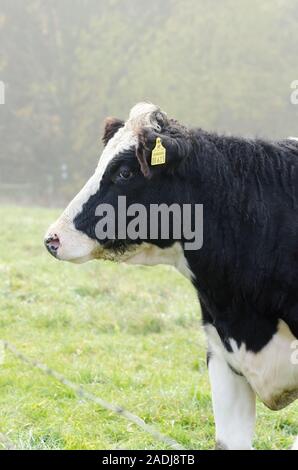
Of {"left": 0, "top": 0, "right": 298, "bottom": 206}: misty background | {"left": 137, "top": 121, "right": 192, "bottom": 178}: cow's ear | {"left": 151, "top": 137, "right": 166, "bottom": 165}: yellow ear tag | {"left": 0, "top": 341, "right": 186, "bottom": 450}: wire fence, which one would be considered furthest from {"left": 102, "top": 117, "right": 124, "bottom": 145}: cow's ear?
{"left": 0, "top": 0, "right": 298, "bottom": 206}: misty background

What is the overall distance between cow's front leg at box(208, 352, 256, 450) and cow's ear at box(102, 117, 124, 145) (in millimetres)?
1222

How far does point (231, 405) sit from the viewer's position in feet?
12.8

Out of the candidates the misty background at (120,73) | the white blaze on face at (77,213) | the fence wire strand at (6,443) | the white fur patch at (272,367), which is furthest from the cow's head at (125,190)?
the misty background at (120,73)

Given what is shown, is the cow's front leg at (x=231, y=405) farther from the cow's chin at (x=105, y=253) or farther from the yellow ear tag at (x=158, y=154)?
the yellow ear tag at (x=158, y=154)

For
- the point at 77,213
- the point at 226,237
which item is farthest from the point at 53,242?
the point at 226,237

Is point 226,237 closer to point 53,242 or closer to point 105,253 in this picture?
point 105,253

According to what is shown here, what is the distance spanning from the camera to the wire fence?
422 centimetres

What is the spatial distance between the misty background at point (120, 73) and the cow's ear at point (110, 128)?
27.5 meters

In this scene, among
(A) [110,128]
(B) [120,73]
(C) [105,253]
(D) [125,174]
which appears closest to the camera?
(D) [125,174]

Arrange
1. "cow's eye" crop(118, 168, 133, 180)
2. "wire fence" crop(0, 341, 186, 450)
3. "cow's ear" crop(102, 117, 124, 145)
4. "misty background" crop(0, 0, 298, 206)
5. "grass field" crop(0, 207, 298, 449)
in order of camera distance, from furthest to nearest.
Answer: "misty background" crop(0, 0, 298, 206)
"grass field" crop(0, 207, 298, 449)
"wire fence" crop(0, 341, 186, 450)
"cow's ear" crop(102, 117, 124, 145)
"cow's eye" crop(118, 168, 133, 180)

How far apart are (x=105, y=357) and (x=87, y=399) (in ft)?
4.46

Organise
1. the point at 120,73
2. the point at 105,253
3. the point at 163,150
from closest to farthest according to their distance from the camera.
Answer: the point at 163,150, the point at 105,253, the point at 120,73

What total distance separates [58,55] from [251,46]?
997 cm

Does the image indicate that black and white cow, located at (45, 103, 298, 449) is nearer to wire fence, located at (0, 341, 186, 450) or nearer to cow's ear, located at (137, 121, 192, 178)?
cow's ear, located at (137, 121, 192, 178)
